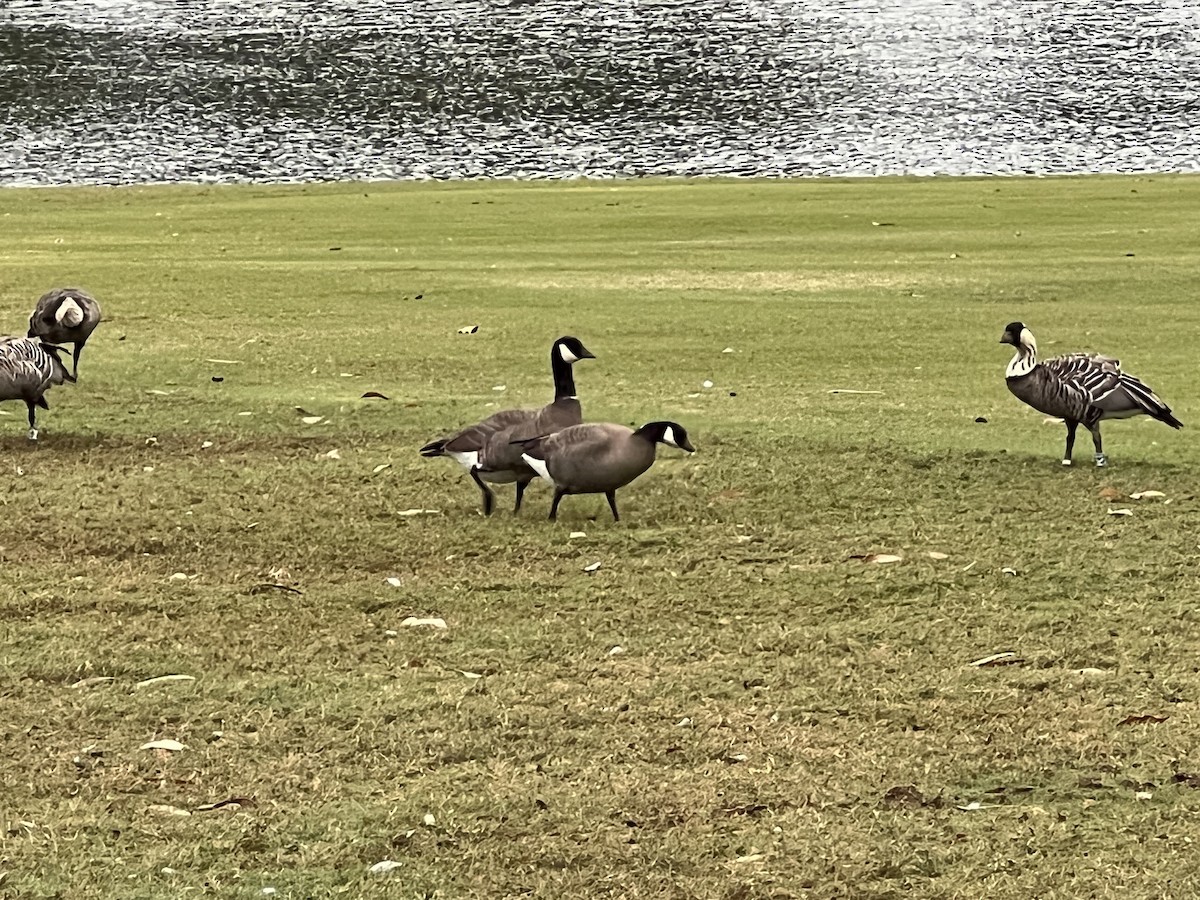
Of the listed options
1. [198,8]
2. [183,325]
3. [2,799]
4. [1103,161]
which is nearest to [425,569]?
[2,799]

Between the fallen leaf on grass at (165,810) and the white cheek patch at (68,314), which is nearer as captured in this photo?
the fallen leaf on grass at (165,810)

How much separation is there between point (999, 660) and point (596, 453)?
8.08ft

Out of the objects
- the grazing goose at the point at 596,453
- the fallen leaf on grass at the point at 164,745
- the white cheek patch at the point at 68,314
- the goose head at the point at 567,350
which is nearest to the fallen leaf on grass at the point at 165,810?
the fallen leaf on grass at the point at 164,745

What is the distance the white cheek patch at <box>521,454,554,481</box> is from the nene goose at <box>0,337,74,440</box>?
11.8 ft

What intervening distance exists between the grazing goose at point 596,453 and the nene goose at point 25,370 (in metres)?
3.60

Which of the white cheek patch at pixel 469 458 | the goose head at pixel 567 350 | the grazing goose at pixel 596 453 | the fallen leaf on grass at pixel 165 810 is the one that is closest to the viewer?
the fallen leaf on grass at pixel 165 810

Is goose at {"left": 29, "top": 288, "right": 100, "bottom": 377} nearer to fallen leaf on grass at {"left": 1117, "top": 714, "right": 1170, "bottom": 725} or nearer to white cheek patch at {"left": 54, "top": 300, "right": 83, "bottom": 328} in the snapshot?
white cheek patch at {"left": 54, "top": 300, "right": 83, "bottom": 328}

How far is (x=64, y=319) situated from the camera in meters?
13.5

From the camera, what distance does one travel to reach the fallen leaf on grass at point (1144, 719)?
5977 mm

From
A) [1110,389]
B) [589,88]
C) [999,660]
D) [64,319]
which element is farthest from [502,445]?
[589,88]

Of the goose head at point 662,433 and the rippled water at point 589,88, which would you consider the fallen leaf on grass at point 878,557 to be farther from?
the rippled water at point 589,88

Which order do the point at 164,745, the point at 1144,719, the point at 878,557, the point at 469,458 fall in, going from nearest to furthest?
the point at 164,745
the point at 1144,719
the point at 878,557
the point at 469,458

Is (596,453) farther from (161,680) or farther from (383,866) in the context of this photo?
(383,866)

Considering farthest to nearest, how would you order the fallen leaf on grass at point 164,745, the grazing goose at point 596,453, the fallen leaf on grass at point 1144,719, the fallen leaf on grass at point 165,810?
the grazing goose at point 596,453 < the fallen leaf on grass at point 1144,719 < the fallen leaf on grass at point 164,745 < the fallen leaf on grass at point 165,810
